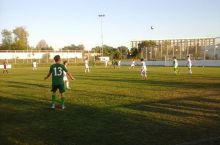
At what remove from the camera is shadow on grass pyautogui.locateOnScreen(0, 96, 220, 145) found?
28.6 feet

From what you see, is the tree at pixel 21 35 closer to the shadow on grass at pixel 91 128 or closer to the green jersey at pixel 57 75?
the green jersey at pixel 57 75

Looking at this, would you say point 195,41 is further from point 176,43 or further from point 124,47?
point 124,47

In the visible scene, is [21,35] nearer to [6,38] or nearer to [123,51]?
[6,38]

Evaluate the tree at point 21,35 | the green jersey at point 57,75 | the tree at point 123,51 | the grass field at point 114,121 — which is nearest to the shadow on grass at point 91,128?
the grass field at point 114,121

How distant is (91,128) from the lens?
33.2 ft

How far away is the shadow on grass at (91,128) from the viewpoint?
8727mm

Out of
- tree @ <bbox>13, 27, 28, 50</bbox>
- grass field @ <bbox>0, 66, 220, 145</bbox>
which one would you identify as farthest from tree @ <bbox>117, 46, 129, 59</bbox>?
grass field @ <bbox>0, 66, 220, 145</bbox>

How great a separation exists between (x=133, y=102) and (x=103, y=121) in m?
4.25

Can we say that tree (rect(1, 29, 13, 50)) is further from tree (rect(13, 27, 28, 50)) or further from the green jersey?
the green jersey

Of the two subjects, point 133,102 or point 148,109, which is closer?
point 148,109

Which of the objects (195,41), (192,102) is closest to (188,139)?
(192,102)

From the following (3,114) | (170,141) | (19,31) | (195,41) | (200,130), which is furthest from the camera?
(19,31)

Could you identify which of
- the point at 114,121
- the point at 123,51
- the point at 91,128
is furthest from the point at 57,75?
the point at 123,51

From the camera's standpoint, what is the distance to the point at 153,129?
9875 millimetres
